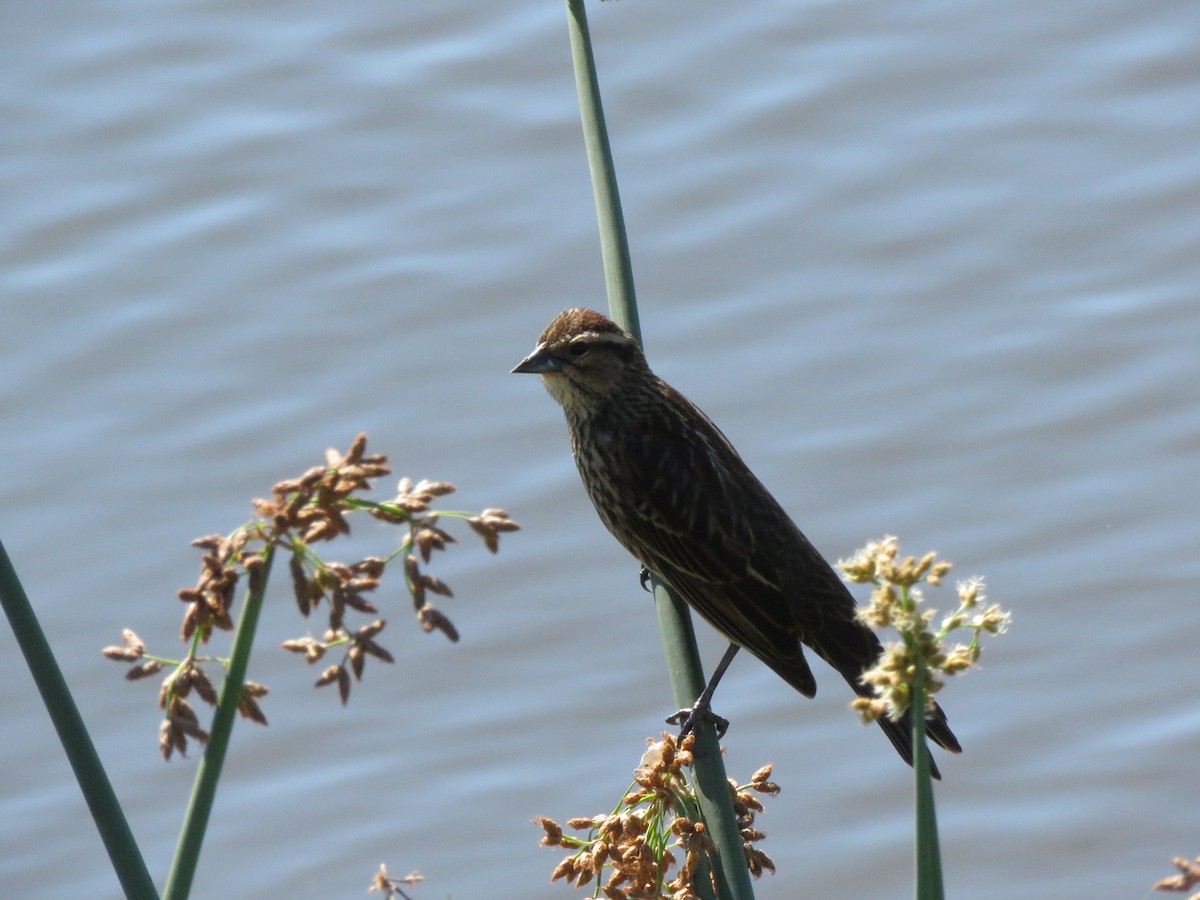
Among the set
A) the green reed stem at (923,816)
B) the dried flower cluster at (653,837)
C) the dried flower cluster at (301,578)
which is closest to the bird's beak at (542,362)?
the dried flower cluster at (653,837)

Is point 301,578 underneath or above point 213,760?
above

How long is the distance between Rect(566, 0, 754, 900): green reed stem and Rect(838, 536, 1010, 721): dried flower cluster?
32.2 inches

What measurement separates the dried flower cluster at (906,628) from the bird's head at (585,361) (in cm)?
271

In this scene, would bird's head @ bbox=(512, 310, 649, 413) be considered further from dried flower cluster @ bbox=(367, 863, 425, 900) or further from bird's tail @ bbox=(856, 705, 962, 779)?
dried flower cluster @ bbox=(367, 863, 425, 900)

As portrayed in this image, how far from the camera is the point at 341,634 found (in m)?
2.09

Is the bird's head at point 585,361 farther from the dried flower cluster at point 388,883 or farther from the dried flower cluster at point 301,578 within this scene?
the dried flower cluster at point 301,578

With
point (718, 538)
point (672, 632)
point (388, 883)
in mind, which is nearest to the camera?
point (672, 632)

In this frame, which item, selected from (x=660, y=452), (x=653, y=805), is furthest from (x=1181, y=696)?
(x=653, y=805)

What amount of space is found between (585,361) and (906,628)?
3.04 meters

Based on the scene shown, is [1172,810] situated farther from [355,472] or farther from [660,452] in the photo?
[355,472]

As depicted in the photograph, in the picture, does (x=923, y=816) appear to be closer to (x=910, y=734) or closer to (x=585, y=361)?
(x=910, y=734)

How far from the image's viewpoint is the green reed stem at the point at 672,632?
94.1 inches

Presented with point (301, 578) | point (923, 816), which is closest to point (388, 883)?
point (301, 578)

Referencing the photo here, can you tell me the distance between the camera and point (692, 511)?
14.7 feet
